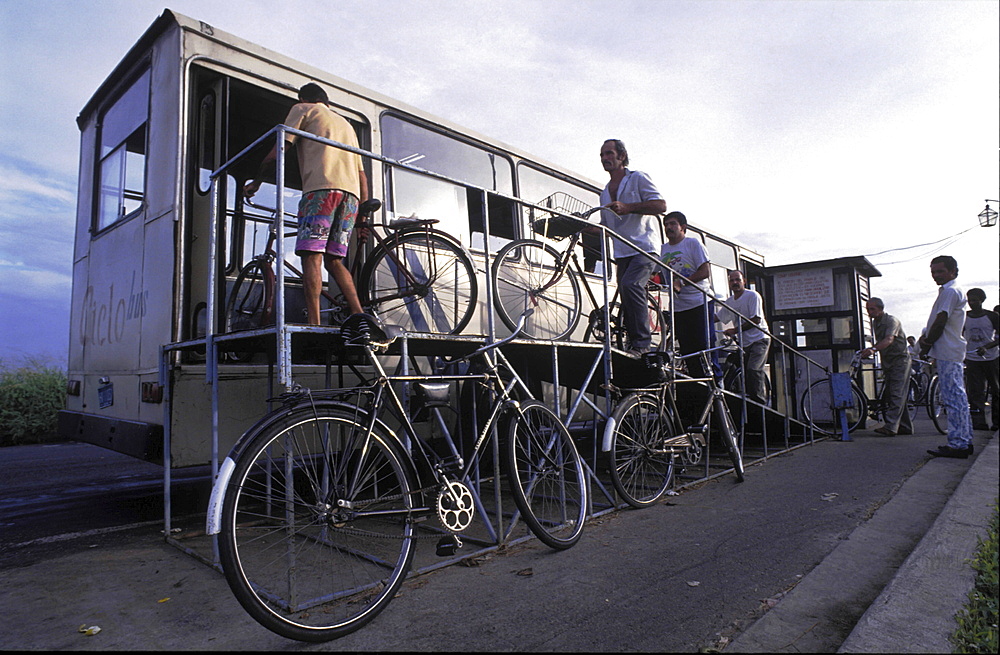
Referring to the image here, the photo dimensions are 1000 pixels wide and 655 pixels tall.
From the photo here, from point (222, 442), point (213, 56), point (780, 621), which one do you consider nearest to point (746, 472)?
point (780, 621)

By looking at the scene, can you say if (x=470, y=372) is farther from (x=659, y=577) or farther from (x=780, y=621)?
(x=780, y=621)

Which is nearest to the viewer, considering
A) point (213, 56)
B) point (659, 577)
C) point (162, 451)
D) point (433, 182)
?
point (659, 577)

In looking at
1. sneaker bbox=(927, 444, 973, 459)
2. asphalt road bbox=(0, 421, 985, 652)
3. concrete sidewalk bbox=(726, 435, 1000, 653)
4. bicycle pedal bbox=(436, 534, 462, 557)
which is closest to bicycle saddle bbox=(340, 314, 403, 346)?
bicycle pedal bbox=(436, 534, 462, 557)

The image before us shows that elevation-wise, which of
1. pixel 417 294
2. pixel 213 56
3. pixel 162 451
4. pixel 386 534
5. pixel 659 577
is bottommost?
pixel 659 577

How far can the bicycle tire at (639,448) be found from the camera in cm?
445

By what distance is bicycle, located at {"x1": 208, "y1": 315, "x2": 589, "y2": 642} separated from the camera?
92.4 inches

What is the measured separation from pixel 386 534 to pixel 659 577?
136 centimetres

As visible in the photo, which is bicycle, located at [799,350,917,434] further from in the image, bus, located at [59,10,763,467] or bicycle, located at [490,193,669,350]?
bus, located at [59,10,763,467]

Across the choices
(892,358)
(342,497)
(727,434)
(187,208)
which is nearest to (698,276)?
(727,434)

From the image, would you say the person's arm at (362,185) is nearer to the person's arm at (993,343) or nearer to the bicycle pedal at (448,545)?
the bicycle pedal at (448,545)

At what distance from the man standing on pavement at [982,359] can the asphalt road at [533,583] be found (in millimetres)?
4742

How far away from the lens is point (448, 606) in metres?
2.73

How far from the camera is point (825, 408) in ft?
34.3

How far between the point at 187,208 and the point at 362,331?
198 cm
